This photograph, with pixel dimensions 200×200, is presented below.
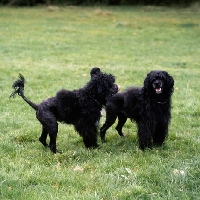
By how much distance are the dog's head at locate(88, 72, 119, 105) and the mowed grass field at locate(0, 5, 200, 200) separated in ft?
3.05

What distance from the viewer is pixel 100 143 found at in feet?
24.9

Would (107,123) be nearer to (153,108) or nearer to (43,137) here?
(153,108)

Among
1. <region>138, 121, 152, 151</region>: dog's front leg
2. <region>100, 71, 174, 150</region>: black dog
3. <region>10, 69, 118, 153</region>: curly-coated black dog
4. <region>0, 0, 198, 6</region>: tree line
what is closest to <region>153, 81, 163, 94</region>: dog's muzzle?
<region>100, 71, 174, 150</region>: black dog

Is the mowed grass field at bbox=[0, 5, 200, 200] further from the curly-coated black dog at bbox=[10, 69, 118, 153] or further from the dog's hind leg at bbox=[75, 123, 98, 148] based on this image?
the curly-coated black dog at bbox=[10, 69, 118, 153]

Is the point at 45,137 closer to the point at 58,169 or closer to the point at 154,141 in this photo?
the point at 58,169

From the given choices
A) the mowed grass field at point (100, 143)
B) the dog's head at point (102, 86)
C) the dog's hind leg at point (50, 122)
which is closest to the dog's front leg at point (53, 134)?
the dog's hind leg at point (50, 122)

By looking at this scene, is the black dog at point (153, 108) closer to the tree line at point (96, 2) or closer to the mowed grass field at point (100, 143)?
the mowed grass field at point (100, 143)

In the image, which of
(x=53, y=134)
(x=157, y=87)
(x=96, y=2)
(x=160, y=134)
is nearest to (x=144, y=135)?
(x=160, y=134)

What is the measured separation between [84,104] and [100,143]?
0.96 m

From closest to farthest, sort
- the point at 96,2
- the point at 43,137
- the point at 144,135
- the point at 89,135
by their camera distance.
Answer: the point at 144,135, the point at 89,135, the point at 43,137, the point at 96,2

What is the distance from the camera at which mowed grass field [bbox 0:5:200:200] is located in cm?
520

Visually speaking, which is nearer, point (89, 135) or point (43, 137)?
point (89, 135)

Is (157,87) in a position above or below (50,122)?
above

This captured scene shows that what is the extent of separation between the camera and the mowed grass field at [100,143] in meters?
5.20
